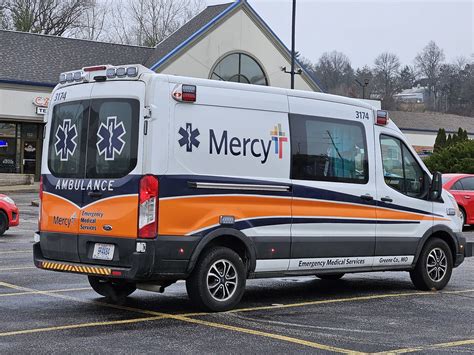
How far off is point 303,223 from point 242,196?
39.9 inches

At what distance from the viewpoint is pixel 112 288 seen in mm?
9320

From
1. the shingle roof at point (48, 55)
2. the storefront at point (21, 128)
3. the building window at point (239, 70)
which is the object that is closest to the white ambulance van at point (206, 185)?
the storefront at point (21, 128)

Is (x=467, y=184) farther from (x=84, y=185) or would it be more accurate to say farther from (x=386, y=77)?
(x=386, y=77)

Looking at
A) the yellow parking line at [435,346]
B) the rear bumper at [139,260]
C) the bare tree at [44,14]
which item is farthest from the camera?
the bare tree at [44,14]

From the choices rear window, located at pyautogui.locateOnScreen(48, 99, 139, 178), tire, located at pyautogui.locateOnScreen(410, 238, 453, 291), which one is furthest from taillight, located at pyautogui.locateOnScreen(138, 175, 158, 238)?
tire, located at pyautogui.locateOnScreen(410, 238, 453, 291)

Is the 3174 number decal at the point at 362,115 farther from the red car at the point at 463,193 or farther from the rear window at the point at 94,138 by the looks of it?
the red car at the point at 463,193

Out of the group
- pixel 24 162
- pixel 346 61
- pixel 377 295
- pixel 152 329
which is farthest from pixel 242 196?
pixel 346 61

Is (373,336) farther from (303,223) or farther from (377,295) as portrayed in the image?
(377,295)

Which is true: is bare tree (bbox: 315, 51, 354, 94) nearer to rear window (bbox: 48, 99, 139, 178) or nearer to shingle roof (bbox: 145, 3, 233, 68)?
shingle roof (bbox: 145, 3, 233, 68)

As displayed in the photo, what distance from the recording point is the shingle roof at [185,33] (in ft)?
151

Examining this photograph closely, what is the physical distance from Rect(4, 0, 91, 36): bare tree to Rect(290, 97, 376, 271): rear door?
5768cm

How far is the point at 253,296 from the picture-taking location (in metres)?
10.3

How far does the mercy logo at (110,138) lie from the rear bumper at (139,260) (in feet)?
3.03

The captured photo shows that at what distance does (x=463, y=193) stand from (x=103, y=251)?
14819 mm
